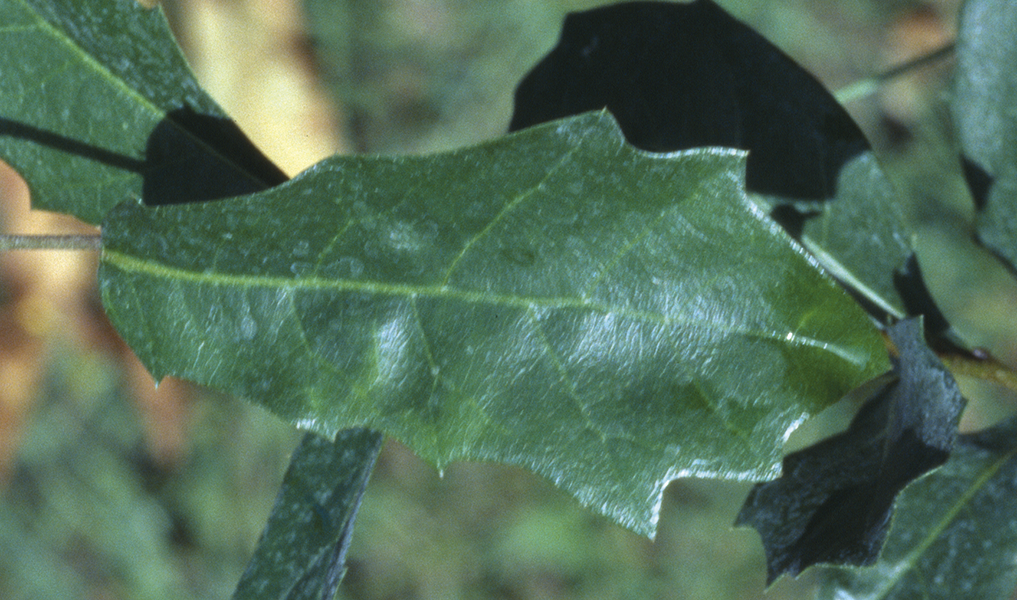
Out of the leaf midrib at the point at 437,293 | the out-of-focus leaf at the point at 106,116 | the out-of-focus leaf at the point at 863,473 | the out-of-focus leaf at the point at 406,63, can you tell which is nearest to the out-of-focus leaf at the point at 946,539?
the out-of-focus leaf at the point at 863,473

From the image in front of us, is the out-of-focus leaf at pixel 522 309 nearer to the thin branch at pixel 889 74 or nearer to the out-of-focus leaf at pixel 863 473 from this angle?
the out-of-focus leaf at pixel 863 473

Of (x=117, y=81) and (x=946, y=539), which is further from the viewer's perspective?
(x=946, y=539)

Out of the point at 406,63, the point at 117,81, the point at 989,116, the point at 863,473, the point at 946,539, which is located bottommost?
the point at 406,63

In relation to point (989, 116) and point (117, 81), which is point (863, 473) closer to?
point (989, 116)

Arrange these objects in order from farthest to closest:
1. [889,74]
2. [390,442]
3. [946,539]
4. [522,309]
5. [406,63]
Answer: [406,63], [390,442], [889,74], [946,539], [522,309]

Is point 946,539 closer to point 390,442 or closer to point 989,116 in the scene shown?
point 989,116

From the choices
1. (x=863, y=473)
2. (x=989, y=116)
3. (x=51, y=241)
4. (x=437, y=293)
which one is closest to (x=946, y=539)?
(x=863, y=473)

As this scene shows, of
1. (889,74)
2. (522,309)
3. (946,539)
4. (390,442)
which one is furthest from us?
(390,442)

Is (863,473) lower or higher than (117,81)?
lower
